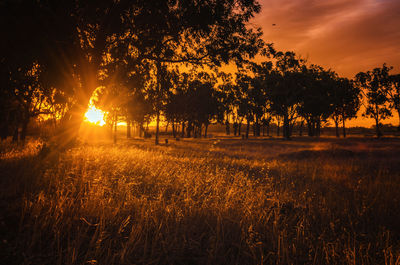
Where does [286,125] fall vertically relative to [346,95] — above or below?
below

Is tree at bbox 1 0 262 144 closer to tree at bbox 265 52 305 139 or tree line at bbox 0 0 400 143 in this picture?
tree line at bbox 0 0 400 143

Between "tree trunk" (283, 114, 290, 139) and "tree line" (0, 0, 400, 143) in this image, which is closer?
"tree line" (0, 0, 400, 143)

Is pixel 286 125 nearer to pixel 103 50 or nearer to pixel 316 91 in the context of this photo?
pixel 316 91

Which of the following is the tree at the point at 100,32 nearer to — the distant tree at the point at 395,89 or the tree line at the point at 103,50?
the tree line at the point at 103,50

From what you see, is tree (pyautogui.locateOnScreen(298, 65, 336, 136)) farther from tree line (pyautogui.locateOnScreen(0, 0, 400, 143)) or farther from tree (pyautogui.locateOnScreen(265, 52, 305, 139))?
tree line (pyautogui.locateOnScreen(0, 0, 400, 143))

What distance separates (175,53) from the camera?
413 inches

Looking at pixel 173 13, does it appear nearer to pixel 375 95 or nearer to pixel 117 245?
pixel 117 245

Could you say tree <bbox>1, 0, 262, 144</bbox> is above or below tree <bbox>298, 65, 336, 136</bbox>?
below

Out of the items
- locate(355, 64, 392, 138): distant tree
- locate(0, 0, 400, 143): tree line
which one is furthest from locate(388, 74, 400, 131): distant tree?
locate(0, 0, 400, 143): tree line

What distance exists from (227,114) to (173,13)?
65.8m

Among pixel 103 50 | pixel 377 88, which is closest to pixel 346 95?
pixel 377 88

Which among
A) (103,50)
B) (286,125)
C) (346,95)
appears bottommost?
(286,125)

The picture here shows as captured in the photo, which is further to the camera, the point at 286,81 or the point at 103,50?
the point at 286,81

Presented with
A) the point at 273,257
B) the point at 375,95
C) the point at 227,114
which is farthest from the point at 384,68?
the point at 273,257
